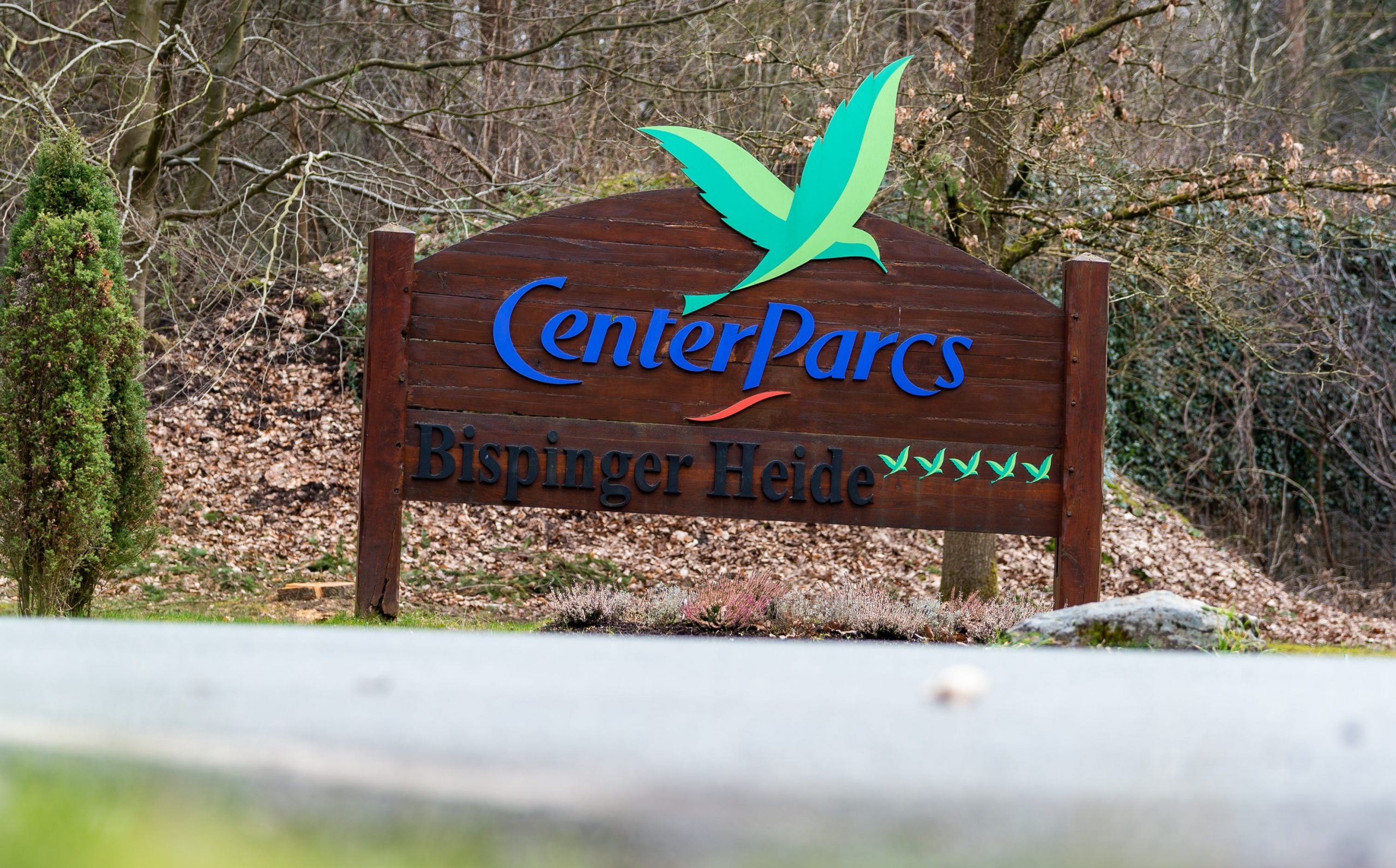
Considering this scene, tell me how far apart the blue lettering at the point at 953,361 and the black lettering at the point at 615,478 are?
2007 mm

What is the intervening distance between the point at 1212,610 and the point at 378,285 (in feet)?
16.0

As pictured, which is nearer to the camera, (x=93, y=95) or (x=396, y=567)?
(x=396, y=567)

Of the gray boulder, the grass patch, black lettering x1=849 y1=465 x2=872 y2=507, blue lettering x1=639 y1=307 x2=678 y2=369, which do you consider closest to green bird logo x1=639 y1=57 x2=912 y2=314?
blue lettering x1=639 y1=307 x2=678 y2=369

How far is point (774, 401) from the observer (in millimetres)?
7258

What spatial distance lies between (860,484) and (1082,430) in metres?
1.42

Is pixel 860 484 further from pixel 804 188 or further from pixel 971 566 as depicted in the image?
pixel 971 566

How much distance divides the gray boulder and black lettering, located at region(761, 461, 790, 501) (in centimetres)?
248

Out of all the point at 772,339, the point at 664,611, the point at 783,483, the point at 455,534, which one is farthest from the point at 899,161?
the point at 455,534

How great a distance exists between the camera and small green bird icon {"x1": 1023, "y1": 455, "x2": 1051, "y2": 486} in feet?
23.8

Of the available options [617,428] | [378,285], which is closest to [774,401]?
[617,428]

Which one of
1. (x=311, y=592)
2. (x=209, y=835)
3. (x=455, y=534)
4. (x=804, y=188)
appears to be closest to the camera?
(x=209, y=835)

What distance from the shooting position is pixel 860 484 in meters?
7.25

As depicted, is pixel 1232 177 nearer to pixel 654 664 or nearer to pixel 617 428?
pixel 617 428

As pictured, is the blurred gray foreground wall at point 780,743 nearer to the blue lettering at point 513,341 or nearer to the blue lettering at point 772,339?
the blue lettering at point 513,341
